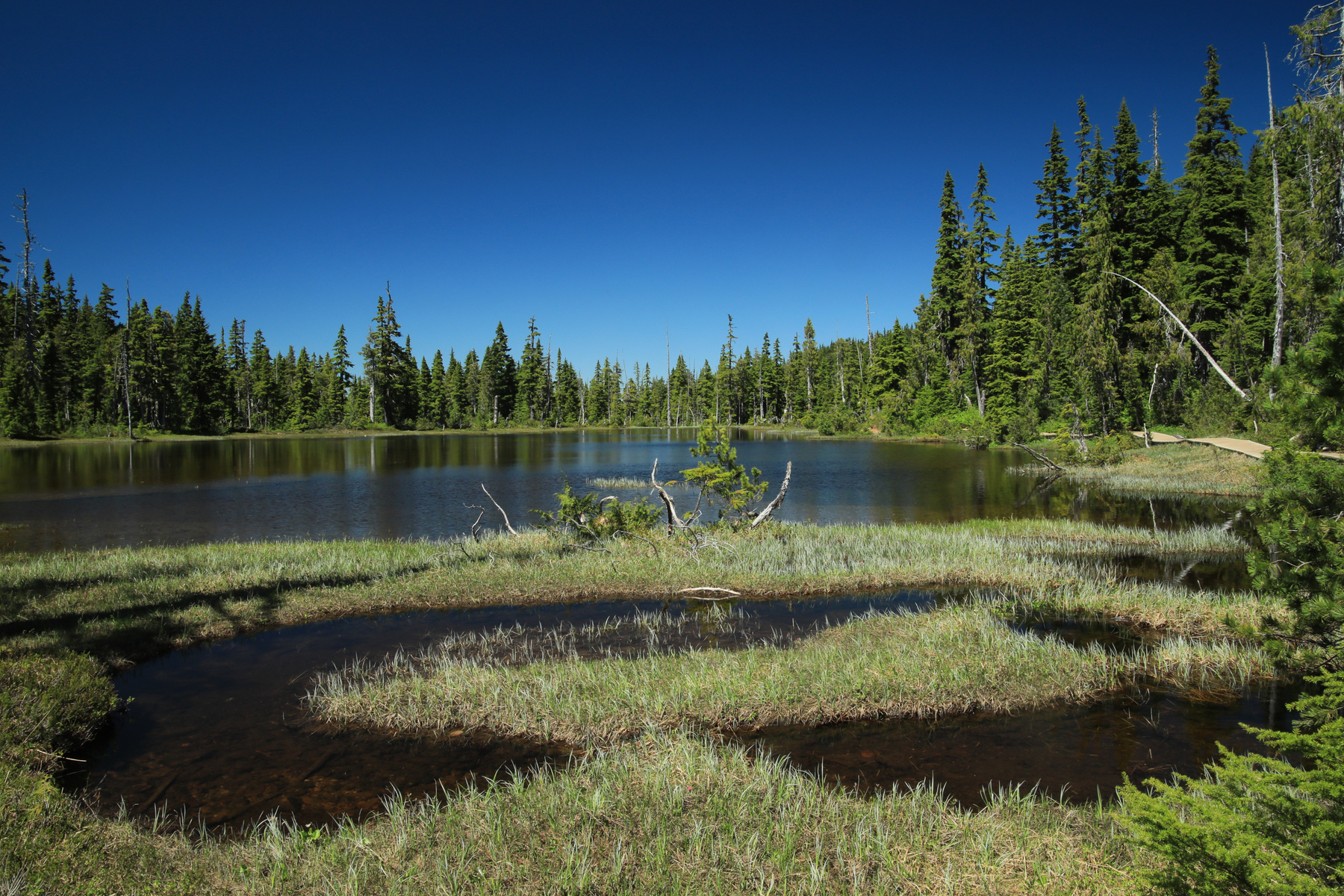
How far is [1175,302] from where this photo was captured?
3709cm

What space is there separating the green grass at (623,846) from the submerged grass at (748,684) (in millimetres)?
1968

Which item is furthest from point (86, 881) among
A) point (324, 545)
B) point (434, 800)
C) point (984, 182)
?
point (984, 182)

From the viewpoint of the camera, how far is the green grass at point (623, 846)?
14.0ft

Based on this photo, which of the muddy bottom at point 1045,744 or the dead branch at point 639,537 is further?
Answer: the dead branch at point 639,537

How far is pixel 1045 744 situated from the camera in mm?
7406

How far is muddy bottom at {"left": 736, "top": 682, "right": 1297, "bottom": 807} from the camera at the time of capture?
665 centimetres

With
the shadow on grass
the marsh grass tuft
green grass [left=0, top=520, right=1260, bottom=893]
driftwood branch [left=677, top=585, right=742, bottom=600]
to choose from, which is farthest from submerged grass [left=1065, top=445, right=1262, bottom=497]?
the shadow on grass

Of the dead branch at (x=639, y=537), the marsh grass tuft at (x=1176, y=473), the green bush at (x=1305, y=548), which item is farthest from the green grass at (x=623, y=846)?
the marsh grass tuft at (x=1176, y=473)

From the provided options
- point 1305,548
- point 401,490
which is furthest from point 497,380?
point 1305,548

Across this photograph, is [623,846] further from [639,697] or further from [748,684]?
[748,684]

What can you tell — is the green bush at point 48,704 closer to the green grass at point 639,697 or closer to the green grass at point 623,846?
the green grass at point 639,697

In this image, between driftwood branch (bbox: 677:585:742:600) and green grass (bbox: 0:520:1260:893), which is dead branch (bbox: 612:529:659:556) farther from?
driftwood branch (bbox: 677:585:742:600)

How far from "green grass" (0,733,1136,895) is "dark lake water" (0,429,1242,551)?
15.8 m

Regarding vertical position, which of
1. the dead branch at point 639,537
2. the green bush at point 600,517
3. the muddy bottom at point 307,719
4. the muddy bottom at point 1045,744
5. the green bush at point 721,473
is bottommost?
the muddy bottom at point 1045,744
